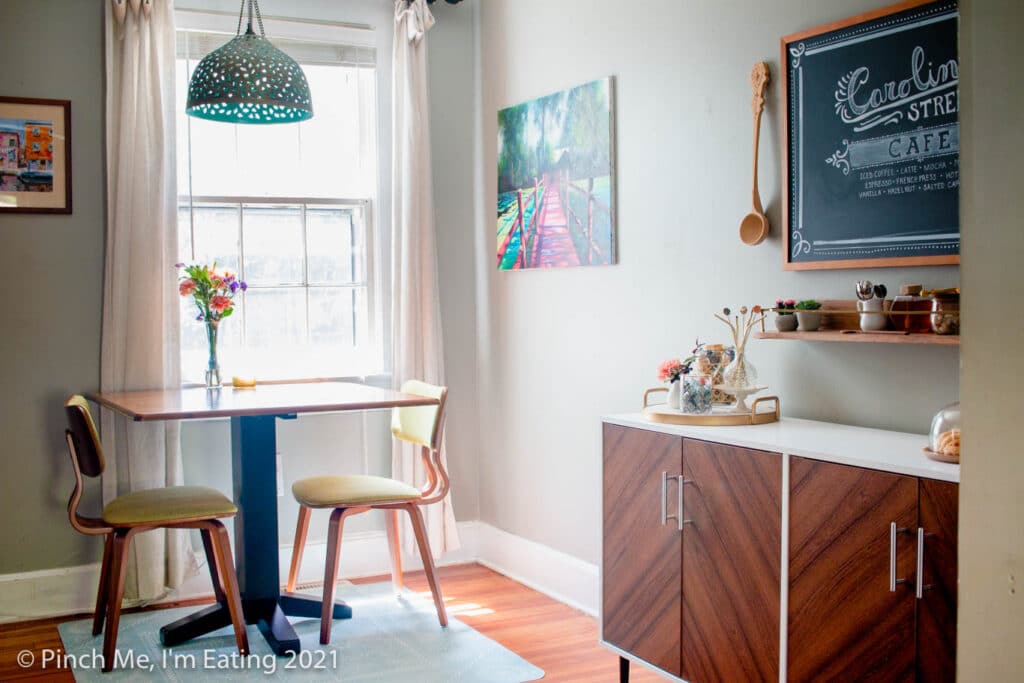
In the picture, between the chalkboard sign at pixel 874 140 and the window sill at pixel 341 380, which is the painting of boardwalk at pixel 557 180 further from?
the chalkboard sign at pixel 874 140

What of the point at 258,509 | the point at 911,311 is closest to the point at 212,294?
the point at 258,509

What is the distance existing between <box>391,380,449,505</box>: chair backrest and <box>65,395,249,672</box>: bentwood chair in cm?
75

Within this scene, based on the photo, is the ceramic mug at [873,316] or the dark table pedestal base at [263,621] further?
the dark table pedestal base at [263,621]

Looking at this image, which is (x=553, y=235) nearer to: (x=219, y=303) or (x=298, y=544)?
(x=219, y=303)

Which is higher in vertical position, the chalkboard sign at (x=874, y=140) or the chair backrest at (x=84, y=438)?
the chalkboard sign at (x=874, y=140)

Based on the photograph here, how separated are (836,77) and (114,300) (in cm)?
281

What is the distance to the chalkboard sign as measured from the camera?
253 centimetres

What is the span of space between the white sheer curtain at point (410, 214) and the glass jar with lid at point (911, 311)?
242cm

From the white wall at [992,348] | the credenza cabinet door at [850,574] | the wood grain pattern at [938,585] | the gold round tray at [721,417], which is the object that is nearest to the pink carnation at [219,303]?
the gold round tray at [721,417]

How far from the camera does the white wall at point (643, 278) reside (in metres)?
2.89

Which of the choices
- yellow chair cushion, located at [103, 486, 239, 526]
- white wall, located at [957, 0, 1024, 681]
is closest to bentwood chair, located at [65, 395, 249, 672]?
yellow chair cushion, located at [103, 486, 239, 526]

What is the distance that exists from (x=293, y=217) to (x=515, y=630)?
202 centimetres

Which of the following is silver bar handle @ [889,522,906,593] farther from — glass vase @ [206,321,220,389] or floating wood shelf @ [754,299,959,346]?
glass vase @ [206,321,220,389]

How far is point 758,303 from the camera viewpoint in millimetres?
3137
